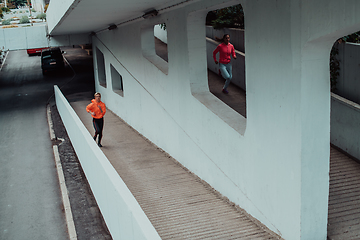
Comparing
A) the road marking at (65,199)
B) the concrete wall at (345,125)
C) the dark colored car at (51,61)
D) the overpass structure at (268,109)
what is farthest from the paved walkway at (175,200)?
the dark colored car at (51,61)

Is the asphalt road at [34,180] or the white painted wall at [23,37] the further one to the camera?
the white painted wall at [23,37]

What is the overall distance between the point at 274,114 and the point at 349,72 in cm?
384

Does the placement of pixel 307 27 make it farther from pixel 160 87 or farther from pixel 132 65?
pixel 132 65

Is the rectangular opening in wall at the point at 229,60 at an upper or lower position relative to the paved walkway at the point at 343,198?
upper

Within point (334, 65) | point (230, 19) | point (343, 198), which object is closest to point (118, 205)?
point (343, 198)

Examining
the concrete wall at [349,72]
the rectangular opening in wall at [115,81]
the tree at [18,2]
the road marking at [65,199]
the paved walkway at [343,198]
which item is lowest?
the road marking at [65,199]

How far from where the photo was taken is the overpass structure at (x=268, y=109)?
489 centimetres

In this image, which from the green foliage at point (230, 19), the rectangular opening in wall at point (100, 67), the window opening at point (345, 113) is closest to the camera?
the window opening at point (345, 113)

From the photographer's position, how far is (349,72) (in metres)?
8.38

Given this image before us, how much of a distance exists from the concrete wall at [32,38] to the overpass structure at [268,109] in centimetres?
1278

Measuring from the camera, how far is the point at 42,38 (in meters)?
21.8

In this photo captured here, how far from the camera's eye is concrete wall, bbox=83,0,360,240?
16.0 ft

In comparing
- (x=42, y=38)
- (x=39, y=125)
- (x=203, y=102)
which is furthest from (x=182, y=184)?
(x=42, y=38)

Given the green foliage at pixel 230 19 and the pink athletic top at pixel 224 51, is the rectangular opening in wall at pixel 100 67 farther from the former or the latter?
the pink athletic top at pixel 224 51
